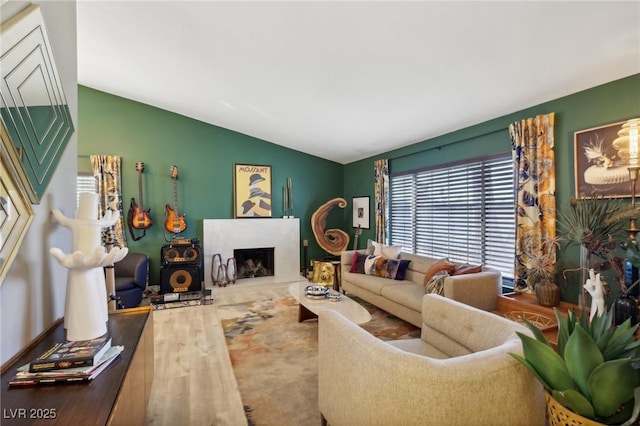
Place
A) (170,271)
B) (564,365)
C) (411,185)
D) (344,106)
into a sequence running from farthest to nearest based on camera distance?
(411,185)
(170,271)
(344,106)
(564,365)

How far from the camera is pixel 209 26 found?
8.21 ft

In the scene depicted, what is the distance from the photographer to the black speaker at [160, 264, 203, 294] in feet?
14.5

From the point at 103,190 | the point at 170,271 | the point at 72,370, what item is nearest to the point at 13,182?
the point at 72,370

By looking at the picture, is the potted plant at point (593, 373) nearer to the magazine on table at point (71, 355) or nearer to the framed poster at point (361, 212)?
the magazine on table at point (71, 355)

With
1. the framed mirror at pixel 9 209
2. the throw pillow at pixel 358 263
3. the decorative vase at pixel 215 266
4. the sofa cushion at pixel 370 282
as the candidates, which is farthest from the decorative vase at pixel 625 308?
the decorative vase at pixel 215 266

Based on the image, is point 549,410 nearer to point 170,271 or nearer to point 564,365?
point 564,365

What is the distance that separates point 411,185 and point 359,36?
2879 millimetres

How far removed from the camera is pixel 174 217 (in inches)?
195

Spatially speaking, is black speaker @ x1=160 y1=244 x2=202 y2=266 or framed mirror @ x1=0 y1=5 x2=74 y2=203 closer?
framed mirror @ x1=0 y1=5 x2=74 y2=203

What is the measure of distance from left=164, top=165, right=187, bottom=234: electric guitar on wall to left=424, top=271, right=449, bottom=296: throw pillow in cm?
398

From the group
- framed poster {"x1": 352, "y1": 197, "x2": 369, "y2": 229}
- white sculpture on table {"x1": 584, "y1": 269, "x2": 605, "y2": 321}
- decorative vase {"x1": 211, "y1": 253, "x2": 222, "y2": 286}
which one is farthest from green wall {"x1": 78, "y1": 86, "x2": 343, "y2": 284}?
white sculpture on table {"x1": 584, "y1": 269, "x2": 605, "y2": 321}

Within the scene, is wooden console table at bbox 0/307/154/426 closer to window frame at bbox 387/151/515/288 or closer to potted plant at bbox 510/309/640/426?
potted plant at bbox 510/309/640/426

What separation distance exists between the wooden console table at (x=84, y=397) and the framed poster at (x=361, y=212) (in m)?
4.68

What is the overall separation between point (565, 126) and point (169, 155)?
541cm
